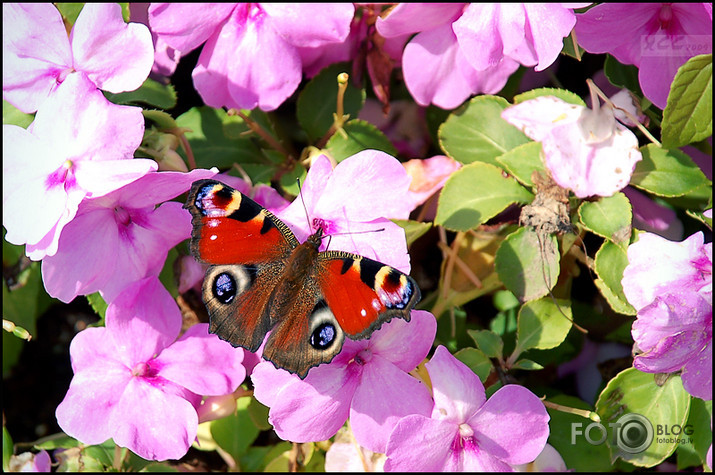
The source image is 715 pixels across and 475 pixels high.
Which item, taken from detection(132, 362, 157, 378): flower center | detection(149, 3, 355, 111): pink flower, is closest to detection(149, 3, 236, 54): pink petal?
detection(149, 3, 355, 111): pink flower

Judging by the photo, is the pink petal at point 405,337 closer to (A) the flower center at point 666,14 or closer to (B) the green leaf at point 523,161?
(B) the green leaf at point 523,161

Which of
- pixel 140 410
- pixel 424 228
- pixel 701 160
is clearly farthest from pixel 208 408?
pixel 701 160

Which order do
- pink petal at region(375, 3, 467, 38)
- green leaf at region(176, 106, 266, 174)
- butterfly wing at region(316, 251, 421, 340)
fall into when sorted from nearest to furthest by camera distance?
butterfly wing at region(316, 251, 421, 340) < pink petal at region(375, 3, 467, 38) < green leaf at region(176, 106, 266, 174)

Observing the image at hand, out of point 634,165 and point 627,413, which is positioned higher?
point 634,165

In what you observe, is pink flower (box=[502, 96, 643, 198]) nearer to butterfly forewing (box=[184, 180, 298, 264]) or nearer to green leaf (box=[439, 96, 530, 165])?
green leaf (box=[439, 96, 530, 165])

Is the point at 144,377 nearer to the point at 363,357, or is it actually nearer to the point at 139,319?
the point at 139,319

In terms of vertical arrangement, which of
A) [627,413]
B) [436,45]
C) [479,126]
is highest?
[436,45]

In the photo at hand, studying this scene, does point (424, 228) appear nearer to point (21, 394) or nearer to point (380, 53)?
point (380, 53)
